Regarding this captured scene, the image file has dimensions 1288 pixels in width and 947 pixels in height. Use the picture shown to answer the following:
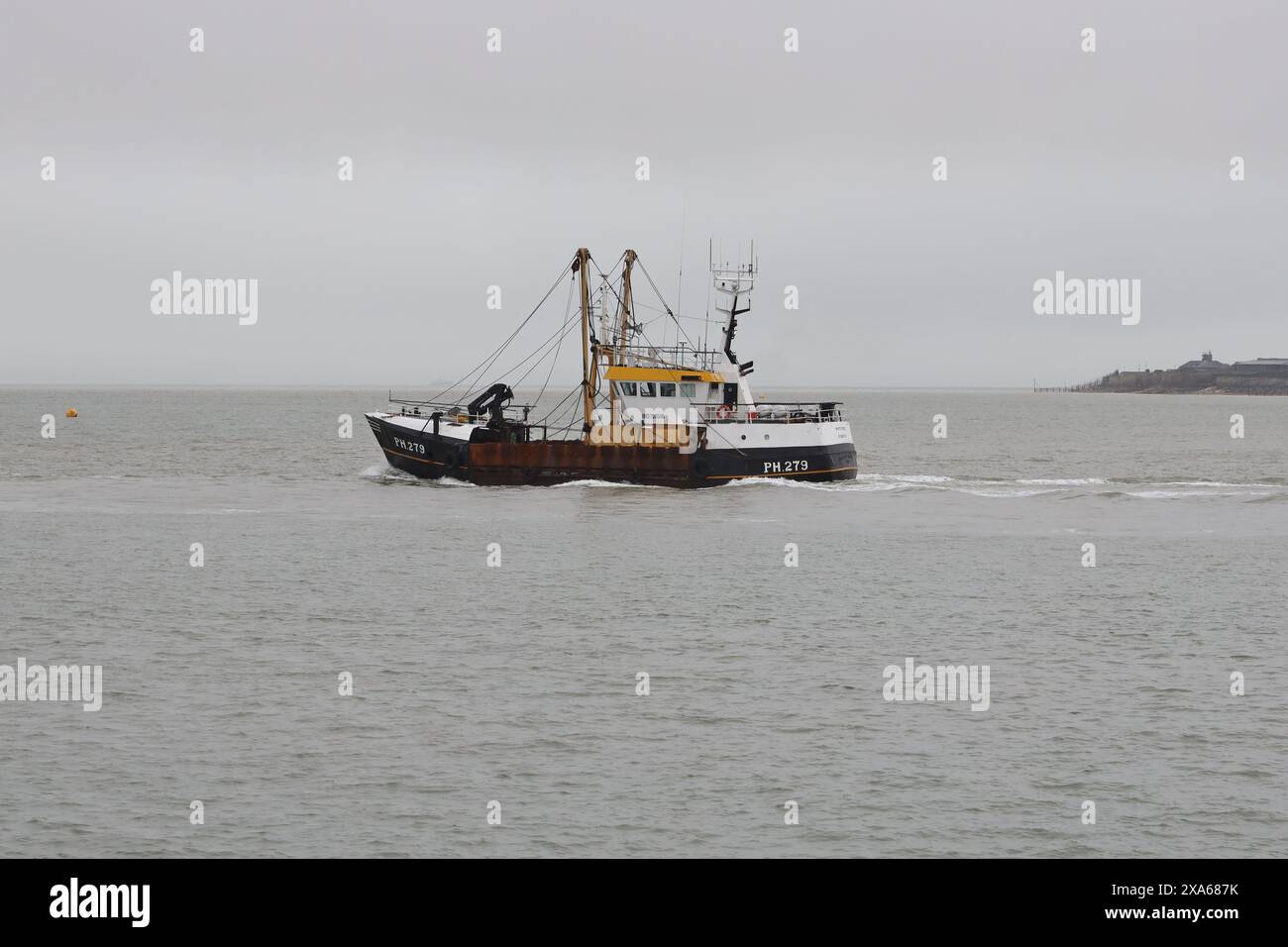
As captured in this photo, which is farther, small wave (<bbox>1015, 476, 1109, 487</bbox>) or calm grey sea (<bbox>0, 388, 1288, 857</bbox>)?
small wave (<bbox>1015, 476, 1109, 487</bbox>)

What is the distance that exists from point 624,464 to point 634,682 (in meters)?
40.7

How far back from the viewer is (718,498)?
207 feet

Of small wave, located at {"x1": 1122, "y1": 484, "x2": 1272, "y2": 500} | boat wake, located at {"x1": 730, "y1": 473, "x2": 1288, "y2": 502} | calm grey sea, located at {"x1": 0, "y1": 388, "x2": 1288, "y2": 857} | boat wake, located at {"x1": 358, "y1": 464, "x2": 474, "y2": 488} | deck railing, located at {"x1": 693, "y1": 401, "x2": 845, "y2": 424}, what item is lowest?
calm grey sea, located at {"x1": 0, "y1": 388, "x2": 1288, "y2": 857}

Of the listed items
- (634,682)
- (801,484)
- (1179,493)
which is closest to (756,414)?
(801,484)

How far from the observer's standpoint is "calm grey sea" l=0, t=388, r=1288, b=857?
1888 centimetres

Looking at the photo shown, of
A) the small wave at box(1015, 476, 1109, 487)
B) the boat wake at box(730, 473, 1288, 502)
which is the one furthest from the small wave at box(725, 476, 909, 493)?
the small wave at box(1015, 476, 1109, 487)

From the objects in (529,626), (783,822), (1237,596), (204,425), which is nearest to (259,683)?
(529,626)

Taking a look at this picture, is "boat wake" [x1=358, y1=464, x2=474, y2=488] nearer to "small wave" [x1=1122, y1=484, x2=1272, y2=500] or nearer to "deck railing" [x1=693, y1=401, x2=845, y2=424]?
"deck railing" [x1=693, y1=401, x2=845, y2=424]

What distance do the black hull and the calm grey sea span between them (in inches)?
317

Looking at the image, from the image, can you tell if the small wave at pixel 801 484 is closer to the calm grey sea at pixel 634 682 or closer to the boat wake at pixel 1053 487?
the boat wake at pixel 1053 487

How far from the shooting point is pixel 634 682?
2683 centimetres

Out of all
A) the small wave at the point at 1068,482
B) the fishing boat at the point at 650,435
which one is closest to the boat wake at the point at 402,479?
the fishing boat at the point at 650,435

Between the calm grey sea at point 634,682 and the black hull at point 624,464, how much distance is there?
26.4 feet

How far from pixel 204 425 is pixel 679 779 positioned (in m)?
147
